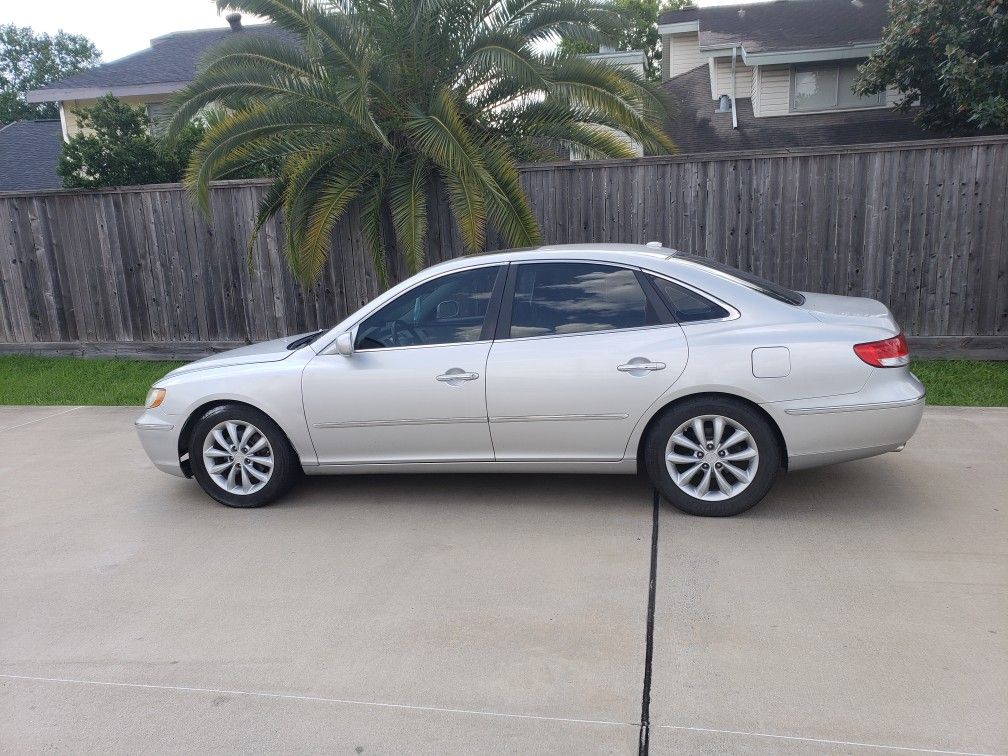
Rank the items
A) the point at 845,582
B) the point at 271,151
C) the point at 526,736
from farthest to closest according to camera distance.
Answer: the point at 271,151 → the point at 845,582 → the point at 526,736

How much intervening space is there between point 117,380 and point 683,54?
19260mm

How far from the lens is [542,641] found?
3.70m

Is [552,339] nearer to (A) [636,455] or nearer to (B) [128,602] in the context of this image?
(A) [636,455]

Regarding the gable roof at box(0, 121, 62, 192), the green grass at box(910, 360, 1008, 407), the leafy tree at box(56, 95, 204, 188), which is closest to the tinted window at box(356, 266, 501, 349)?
the green grass at box(910, 360, 1008, 407)

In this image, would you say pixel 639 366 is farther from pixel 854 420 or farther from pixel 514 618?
pixel 514 618

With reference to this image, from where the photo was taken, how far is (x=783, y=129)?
656 inches

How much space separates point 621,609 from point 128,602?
96.0 inches

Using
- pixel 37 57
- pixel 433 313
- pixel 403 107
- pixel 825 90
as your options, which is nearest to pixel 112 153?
pixel 403 107

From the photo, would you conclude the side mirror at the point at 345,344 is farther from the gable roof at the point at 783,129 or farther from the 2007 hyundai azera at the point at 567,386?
the gable roof at the point at 783,129

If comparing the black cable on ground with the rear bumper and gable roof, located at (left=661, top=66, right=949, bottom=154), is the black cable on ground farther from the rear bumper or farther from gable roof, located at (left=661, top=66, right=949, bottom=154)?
gable roof, located at (left=661, top=66, right=949, bottom=154)

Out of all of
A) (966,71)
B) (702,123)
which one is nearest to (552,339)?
(966,71)

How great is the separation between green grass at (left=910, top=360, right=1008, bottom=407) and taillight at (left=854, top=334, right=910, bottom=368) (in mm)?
2876

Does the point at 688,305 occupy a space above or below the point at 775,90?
below

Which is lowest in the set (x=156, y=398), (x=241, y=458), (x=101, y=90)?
(x=241, y=458)
